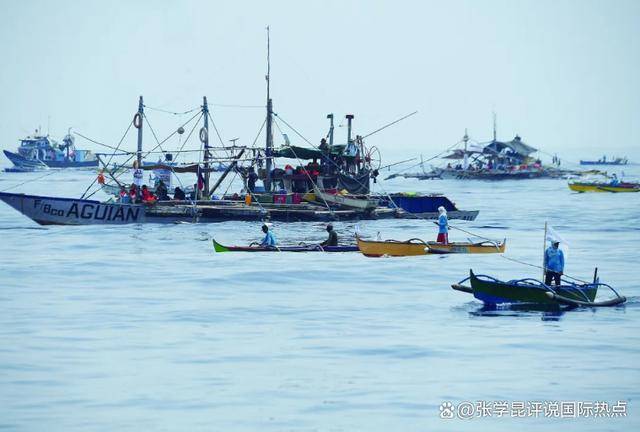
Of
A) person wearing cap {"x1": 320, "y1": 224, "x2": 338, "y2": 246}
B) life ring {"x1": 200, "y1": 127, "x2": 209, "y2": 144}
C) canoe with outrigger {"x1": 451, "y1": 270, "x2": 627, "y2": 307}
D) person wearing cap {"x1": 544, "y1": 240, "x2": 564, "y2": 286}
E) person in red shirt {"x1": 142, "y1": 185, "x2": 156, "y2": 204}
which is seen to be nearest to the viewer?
canoe with outrigger {"x1": 451, "y1": 270, "x2": 627, "y2": 307}

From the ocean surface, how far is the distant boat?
151 m

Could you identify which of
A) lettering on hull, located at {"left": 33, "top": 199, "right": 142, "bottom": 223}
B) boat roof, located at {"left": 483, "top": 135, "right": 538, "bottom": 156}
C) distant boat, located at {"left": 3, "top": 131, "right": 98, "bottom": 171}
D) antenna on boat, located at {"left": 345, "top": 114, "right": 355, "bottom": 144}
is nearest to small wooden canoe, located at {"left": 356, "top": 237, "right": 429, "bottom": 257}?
lettering on hull, located at {"left": 33, "top": 199, "right": 142, "bottom": 223}

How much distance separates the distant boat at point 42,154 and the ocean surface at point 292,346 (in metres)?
151

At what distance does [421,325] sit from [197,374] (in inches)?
292

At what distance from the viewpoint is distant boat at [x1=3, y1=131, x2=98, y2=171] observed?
191 m

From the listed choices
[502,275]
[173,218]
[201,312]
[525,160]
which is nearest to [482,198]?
[525,160]

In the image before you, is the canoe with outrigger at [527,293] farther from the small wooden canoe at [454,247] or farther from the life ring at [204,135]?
the life ring at [204,135]

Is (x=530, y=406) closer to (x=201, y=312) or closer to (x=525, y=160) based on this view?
(x=201, y=312)

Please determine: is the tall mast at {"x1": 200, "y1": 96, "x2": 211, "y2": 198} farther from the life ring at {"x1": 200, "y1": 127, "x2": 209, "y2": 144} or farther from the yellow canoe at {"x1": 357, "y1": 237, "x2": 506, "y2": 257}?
the yellow canoe at {"x1": 357, "y1": 237, "x2": 506, "y2": 257}

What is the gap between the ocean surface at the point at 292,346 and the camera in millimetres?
18672

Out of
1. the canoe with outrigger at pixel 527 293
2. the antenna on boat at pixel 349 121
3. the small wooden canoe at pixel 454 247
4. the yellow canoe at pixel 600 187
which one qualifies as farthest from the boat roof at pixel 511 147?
the canoe with outrigger at pixel 527 293

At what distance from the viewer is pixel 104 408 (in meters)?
18.8

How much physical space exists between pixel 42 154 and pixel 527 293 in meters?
172

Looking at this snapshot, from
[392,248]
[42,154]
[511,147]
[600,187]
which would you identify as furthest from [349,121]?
[42,154]
